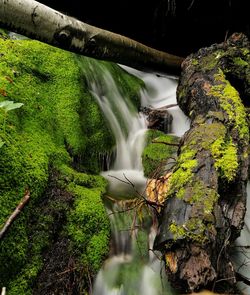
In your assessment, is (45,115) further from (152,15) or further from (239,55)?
(152,15)

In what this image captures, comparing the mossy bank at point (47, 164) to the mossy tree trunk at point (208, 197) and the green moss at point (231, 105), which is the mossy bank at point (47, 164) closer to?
the mossy tree trunk at point (208, 197)

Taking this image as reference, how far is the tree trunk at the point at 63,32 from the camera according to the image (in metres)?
3.01

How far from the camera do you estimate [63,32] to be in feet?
11.2

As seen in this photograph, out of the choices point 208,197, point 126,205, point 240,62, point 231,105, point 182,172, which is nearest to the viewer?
point 208,197

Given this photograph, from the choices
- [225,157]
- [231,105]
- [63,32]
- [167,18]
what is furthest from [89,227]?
[167,18]

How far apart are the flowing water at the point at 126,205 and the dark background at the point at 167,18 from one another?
115 inches

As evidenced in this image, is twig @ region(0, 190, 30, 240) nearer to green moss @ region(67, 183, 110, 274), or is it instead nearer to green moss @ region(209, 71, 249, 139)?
green moss @ region(67, 183, 110, 274)

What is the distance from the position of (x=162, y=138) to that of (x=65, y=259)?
2346mm

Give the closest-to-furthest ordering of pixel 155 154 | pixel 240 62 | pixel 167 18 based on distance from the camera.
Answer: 1. pixel 155 154
2. pixel 240 62
3. pixel 167 18

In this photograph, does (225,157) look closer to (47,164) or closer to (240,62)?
(47,164)

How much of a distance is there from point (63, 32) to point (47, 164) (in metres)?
1.56

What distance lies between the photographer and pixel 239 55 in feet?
14.7

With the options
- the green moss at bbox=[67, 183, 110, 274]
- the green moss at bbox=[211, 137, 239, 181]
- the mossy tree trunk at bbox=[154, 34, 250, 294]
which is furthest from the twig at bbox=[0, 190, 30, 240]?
the green moss at bbox=[211, 137, 239, 181]

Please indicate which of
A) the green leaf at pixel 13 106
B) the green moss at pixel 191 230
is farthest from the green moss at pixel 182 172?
the green leaf at pixel 13 106
